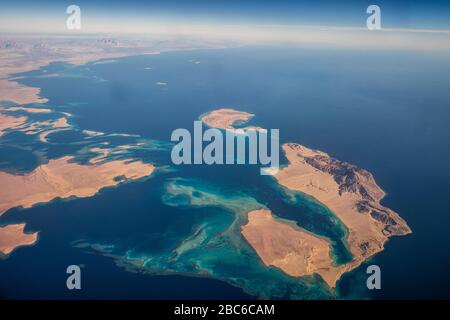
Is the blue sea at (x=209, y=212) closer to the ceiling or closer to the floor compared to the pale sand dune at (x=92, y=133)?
closer to the floor

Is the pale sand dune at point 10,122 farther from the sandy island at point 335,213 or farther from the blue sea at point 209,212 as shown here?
the sandy island at point 335,213

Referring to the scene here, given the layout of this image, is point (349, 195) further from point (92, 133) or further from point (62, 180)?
point (92, 133)

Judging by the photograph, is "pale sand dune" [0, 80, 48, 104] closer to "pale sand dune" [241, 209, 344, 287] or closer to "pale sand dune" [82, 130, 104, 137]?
"pale sand dune" [82, 130, 104, 137]

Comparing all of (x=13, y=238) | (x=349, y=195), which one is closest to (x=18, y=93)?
(x=13, y=238)

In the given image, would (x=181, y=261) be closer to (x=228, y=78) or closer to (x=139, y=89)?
(x=139, y=89)

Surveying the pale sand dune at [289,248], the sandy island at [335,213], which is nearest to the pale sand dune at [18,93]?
the sandy island at [335,213]

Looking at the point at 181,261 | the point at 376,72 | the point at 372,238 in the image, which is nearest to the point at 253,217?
the point at 181,261

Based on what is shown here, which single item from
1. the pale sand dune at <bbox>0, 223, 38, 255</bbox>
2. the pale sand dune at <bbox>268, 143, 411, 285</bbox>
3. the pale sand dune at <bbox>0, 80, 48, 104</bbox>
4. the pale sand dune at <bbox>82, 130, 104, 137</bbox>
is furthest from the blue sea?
the pale sand dune at <bbox>0, 80, 48, 104</bbox>
